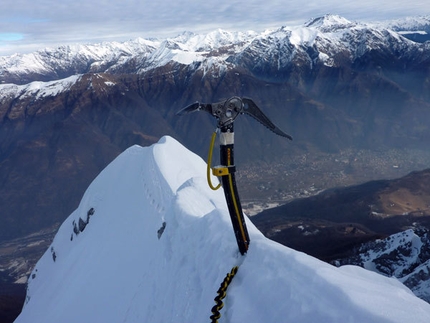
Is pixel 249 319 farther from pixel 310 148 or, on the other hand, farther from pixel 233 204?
pixel 310 148

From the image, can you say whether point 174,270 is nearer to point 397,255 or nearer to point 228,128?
point 228,128

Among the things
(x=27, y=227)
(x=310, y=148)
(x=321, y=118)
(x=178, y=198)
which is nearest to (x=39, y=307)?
(x=178, y=198)

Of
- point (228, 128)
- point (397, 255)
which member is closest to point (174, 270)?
point (228, 128)

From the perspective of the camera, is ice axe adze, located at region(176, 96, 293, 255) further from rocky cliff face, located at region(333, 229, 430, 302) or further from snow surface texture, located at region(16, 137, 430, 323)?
rocky cliff face, located at region(333, 229, 430, 302)

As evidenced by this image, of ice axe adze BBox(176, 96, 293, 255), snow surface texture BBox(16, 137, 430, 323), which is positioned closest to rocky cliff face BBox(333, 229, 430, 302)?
snow surface texture BBox(16, 137, 430, 323)

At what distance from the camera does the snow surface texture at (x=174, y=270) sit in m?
6.23

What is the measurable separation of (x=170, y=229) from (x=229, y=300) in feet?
22.3

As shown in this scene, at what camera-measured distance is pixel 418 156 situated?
6432 inches

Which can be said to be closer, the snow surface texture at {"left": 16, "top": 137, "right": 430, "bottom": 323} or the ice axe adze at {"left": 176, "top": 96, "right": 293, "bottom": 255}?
the snow surface texture at {"left": 16, "top": 137, "right": 430, "bottom": 323}

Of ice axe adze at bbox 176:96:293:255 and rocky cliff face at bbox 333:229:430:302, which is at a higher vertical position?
ice axe adze at bbox 176:96:293:255

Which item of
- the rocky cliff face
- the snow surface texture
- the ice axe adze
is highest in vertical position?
the ice axe adze

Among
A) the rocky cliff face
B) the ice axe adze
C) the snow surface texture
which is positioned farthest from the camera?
the rocky cliff face

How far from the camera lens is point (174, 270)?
10.8 metres

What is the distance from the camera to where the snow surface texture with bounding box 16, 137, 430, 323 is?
6.23 meters
